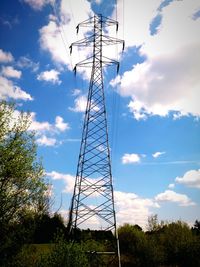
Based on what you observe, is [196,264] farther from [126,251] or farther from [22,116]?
[22,116]

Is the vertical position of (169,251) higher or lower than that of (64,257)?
higher

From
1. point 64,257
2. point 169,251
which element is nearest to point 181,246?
point 169,251

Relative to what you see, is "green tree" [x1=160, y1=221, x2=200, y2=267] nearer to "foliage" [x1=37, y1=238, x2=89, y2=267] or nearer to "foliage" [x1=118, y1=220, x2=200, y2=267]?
"foliage" [x1=118, y1=220, x2=200, y2=267]

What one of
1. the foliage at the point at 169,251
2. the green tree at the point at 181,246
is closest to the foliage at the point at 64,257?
the foliage at the point at 169,251

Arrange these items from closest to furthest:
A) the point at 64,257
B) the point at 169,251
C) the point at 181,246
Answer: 1. the point at 64,257
2. the point at 181,246
3. the point at 169,251

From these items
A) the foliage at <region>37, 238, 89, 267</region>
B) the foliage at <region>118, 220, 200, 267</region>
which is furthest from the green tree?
the foliage at <region>37, 238, 89, 267</region>

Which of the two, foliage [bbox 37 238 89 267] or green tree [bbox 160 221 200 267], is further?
green tree [bbox 160 221 200 267]

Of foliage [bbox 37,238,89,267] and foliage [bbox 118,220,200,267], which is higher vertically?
foliage [bbox 118,220,200,267]

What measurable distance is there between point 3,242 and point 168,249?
69.0ft

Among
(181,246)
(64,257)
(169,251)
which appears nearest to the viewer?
(64,257)

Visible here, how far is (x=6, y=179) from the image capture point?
1759 centimetres

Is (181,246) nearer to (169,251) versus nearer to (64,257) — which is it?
(169,251)

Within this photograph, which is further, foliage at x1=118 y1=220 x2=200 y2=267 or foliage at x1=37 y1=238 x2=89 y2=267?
foliage at x1=118 y1=220 x2=200 y2=267

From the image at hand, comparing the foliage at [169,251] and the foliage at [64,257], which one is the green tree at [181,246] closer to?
the foliage at [169,251]
